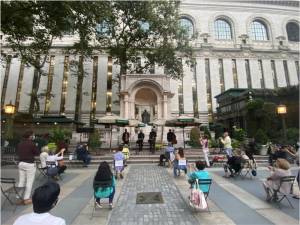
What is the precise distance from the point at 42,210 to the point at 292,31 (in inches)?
2493

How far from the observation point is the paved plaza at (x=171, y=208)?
18.7 ft

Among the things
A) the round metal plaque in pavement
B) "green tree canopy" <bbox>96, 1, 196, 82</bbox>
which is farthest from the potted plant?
"green tree canopy" <bbox>96, 1, 196, 82</bbox>

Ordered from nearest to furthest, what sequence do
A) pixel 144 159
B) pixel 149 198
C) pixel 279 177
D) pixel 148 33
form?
pixel 279 177
pixel 149 198
pixel 144 159
pixel 148 33

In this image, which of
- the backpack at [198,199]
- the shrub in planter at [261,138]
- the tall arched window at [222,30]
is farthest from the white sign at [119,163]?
the tall arched window at [222,30]

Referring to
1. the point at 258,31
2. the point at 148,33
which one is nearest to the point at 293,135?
the point at 148,33

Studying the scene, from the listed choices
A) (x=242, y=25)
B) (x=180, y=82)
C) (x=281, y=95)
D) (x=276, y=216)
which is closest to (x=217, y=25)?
(x=242, y=25)

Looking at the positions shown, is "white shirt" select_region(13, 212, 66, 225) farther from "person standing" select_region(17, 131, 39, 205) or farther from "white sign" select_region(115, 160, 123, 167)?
"white sign" select_region(115, 160, 123, 167)

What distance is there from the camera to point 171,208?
21.7 feet

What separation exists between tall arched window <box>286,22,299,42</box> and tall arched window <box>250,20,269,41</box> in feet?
18.2

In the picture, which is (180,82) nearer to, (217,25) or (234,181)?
(217,25)

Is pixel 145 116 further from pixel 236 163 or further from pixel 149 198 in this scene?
pixel 149 198

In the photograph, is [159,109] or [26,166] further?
[159,109]

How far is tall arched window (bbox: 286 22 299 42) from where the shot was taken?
170 feet

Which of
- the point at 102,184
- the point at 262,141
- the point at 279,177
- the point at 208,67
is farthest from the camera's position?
the point at 208,67
